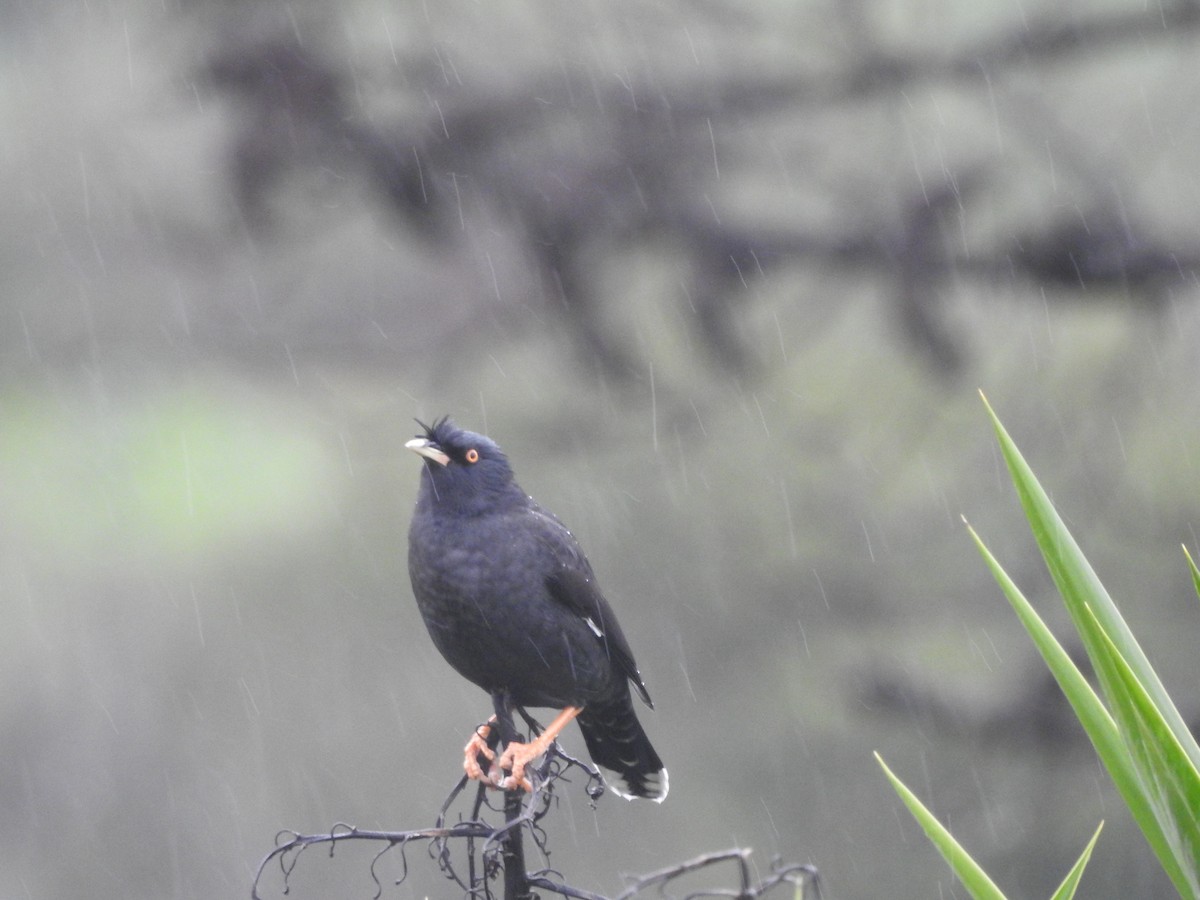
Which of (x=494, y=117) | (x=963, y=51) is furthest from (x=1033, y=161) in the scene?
(x=494, y=117)

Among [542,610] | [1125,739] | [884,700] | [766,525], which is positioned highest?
[542,610]

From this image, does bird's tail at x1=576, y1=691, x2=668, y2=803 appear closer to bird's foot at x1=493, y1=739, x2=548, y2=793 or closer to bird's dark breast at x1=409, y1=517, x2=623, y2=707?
bird's dark breast at x1=409, y1=517, x2=623, y2=707

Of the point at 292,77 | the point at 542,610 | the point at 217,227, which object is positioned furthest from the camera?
the point at 217,227

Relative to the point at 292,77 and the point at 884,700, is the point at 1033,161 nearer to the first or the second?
the point at 884,700

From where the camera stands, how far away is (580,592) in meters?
2.25

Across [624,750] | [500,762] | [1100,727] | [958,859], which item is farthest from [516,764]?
[624,750]

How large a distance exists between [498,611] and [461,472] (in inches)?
10.3

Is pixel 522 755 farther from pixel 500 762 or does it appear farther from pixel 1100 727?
pixel 1100 727

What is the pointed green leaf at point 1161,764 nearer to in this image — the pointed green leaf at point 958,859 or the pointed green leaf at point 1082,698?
the pointed green leaf at point 1082,698

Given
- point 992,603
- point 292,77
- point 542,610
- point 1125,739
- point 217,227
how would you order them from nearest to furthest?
1. point 1125,739
2. point 542,610
3. point 292,77
4. point 992,603
5. point 217,227

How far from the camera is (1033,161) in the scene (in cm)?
420

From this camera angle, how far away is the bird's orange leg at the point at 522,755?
1.52 m

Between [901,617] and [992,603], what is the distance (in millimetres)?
319

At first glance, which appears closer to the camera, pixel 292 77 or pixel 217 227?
pixel 292 77
